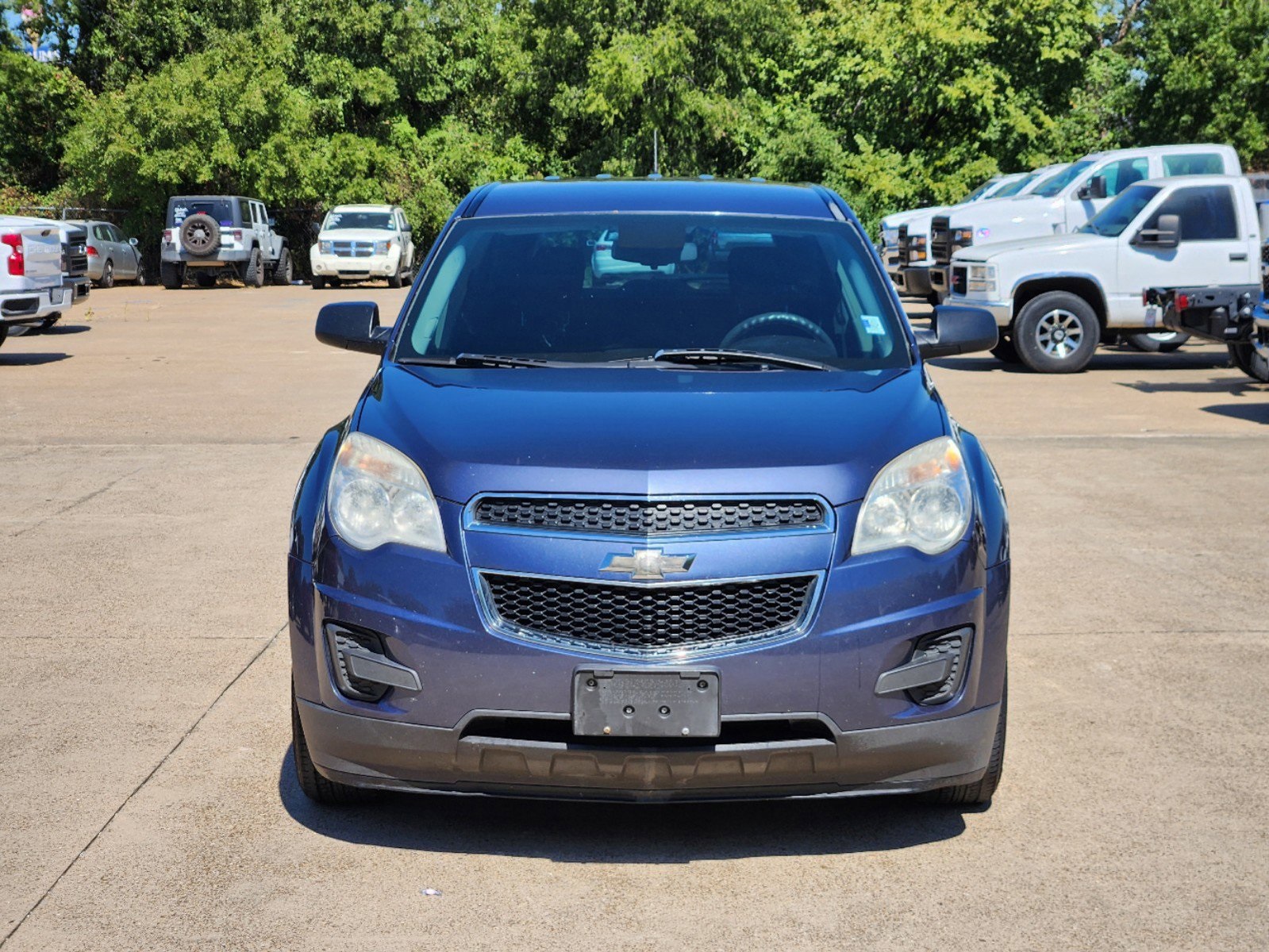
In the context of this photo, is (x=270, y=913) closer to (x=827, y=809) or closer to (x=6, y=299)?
(x=827, y=809)

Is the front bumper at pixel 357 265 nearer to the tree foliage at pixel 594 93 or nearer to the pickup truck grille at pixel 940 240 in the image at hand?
the tree foliage at pixel 594 93

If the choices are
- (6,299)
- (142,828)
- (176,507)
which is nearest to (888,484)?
(142,828)

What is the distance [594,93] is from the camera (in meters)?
42.8

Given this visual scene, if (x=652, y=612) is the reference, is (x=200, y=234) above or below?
above

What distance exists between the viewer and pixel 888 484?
163 inches

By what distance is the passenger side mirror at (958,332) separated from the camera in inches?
222

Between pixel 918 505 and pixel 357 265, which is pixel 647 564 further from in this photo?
pixel 357 265

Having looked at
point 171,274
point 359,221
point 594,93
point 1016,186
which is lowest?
point 171,274

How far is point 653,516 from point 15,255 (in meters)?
16.3

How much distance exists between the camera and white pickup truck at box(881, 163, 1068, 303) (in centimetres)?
2483

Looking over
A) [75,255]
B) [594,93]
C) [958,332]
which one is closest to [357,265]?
[594,93]

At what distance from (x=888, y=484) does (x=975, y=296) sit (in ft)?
45.6

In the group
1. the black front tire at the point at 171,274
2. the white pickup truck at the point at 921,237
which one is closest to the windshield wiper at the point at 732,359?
the white pickup truck at the point at 921,237

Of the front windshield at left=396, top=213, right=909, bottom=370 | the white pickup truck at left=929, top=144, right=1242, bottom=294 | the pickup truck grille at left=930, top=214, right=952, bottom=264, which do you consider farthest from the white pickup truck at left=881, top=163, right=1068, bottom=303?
the front windshield at left=396, top=213, right=909, bottom=370
